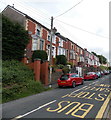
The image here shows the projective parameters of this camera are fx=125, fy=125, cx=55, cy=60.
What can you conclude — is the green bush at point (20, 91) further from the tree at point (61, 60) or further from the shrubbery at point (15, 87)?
the tree at point (61, 60)

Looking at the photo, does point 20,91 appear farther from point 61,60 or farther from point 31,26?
point 61,60

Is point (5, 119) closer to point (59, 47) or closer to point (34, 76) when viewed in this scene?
point (34, 76)

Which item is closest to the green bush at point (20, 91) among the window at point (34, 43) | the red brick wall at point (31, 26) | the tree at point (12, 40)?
the tree at point (12, 40)

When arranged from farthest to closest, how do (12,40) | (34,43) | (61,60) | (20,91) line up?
(61,60)
(34,43)
(12,40)
(20,91)

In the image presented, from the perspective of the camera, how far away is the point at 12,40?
1485 centimetres

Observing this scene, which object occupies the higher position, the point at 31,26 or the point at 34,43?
the point at 31,26

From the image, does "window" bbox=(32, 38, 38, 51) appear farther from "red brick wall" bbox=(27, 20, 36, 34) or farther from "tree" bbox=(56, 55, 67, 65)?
"tree" bbox=(56, 55, 67, 65)

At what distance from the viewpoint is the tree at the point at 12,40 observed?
46.9ft

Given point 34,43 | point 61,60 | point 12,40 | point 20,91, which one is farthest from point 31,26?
point 20,91

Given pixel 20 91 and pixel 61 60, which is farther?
pixel 61 60

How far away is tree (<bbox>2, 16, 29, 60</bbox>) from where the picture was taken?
46.9 feet

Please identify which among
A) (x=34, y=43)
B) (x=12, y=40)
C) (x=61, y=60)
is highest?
(x=34, y=43)

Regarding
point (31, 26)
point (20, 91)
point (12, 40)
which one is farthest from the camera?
point (31, 26)

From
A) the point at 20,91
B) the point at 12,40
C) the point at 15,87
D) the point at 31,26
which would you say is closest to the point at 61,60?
the point at 31,26
